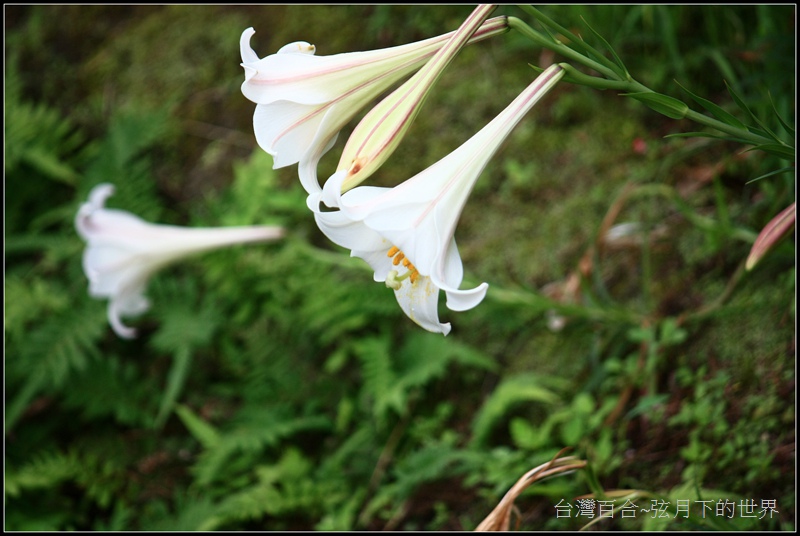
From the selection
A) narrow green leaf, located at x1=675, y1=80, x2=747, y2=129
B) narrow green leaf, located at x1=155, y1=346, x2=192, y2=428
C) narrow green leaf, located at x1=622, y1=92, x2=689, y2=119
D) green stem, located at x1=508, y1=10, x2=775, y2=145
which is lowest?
narrow green leaf, located at x1=155, y1=346, x2=192, y2=428

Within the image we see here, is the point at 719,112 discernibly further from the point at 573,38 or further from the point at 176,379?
the point at 176,379

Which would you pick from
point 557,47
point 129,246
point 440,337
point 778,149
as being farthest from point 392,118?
point 129,246

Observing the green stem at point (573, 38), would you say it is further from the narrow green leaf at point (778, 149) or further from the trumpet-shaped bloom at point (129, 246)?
the trumpet-shaped bloom at point (129, 246)

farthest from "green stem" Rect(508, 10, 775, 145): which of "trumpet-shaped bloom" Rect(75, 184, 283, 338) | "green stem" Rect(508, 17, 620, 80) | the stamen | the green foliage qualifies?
"trumpet-shaped bloom" Rect(75, 184, 283, 338)

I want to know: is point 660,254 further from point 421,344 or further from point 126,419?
point 126,419

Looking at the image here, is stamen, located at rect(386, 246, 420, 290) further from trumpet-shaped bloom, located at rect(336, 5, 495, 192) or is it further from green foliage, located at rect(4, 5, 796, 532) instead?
green foliage, located at rect(4, 5, 796, 532)

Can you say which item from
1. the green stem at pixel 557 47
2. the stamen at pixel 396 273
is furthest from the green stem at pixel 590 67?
the stamen at pixel 396 273

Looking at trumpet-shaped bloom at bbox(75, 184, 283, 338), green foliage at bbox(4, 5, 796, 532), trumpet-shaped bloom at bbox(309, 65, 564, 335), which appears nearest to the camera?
trumpet-shaped bloom at bbox(309, 65, 564, 335)
